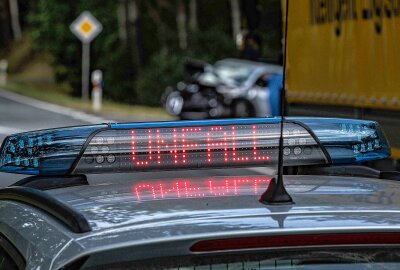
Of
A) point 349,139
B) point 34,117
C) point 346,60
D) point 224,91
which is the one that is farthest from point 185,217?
point 34,117

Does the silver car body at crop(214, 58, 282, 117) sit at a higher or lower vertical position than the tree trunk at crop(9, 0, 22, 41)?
lower

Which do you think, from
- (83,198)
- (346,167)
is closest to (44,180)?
(83,198)

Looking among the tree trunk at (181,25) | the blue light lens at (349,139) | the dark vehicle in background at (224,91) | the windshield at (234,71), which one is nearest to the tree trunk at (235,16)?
the tree trunk at (181,25)

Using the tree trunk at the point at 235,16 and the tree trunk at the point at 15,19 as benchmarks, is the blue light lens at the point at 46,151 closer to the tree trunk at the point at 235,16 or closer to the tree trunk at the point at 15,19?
the tree trunk at the point at 235,16

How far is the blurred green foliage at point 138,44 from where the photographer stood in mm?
A: 49562

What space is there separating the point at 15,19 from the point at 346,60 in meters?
79.8

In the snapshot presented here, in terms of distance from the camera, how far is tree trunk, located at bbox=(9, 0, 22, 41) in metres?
90.2

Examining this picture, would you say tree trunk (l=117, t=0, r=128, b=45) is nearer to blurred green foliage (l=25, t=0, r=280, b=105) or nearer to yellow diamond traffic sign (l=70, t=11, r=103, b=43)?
blurred green foliage (l=25, t=0, r=280, b=105)

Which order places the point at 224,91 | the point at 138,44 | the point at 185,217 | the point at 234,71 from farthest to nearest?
1. the point at 138,44
2. the point at 234,71
3. the point at 224,91
4. the point at 185,217

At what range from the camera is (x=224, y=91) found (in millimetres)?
30719

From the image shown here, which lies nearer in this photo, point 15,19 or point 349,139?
point 349,139

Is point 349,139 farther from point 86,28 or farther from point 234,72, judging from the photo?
point 86,28

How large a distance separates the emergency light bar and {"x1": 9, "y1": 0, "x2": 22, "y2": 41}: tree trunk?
288 feet

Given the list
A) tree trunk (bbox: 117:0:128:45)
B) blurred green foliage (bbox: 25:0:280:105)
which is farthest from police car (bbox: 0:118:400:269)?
tree trunk (bbox: 117:0:128:45)
